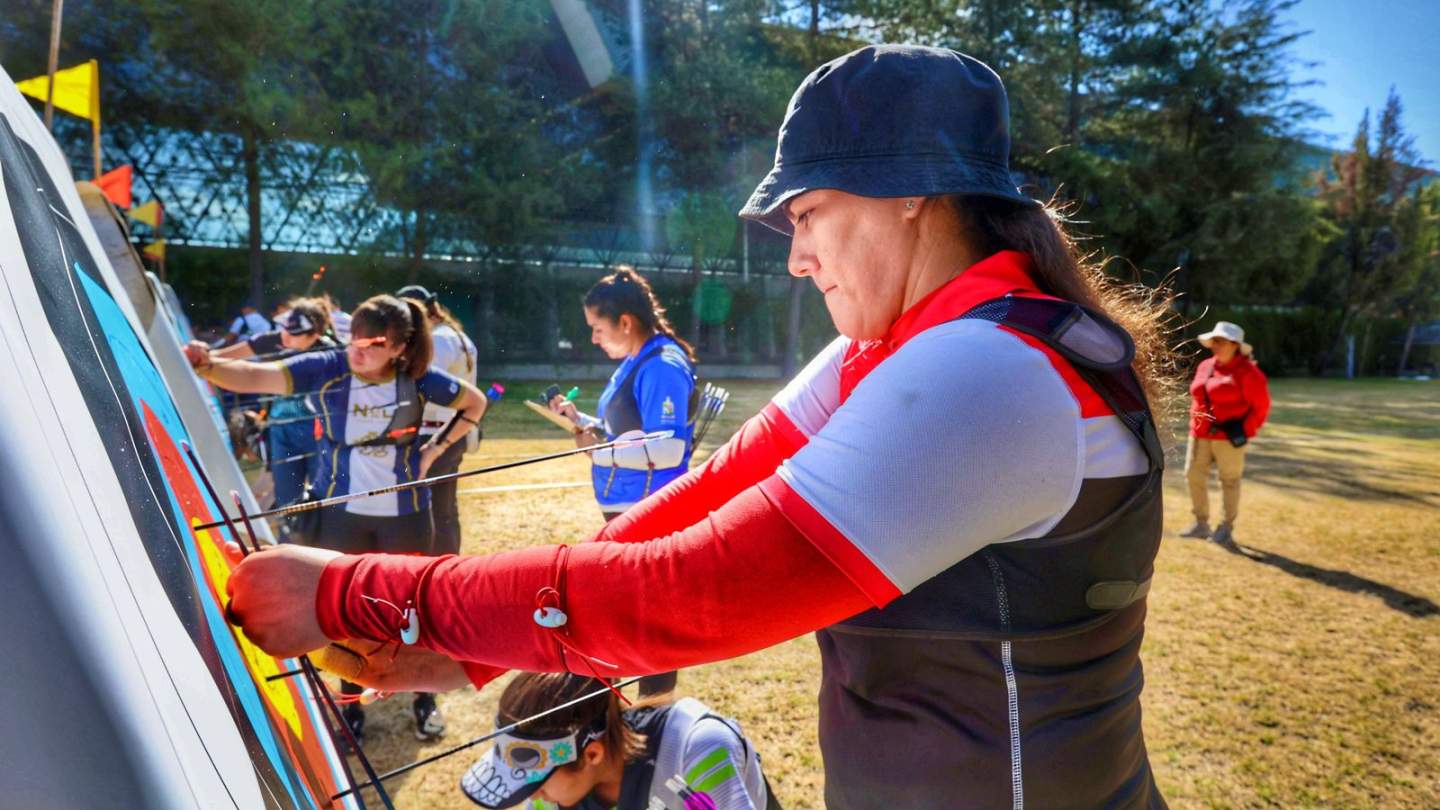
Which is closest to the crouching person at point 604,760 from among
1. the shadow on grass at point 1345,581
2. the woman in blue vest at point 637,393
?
the woman in blue vest at point 637,393

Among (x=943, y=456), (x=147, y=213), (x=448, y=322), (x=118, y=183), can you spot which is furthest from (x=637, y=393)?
(x=147, y=213)

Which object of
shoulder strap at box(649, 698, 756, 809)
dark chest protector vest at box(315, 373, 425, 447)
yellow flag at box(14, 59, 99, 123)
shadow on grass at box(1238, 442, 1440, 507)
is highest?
yellow flag at box(14, 59, 99, 123)

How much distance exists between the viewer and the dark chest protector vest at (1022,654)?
0.91m

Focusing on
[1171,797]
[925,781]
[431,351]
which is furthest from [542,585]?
[1171,797]

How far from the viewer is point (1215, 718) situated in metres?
4.13

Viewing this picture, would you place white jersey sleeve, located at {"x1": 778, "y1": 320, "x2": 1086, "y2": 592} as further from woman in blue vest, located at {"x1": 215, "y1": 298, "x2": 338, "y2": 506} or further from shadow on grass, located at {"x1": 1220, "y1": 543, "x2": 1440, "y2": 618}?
shadow on grass, located at {"x1": 1220, "y1": 543, "x2": 1440, "y2": 618}

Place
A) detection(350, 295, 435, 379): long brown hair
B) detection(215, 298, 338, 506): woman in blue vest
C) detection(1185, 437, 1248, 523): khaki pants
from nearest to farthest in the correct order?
1. detection(350, 295, 435, 379): long brown hair
2. detection(215, 298, 338, 506): woman in blue vest
3. detection(1185, 437, 1248, 523): khaki pants

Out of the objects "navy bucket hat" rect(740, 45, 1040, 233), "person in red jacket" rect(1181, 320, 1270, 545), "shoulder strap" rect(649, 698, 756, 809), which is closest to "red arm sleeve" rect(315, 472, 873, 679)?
"navy bucket hat" rect(740, 45, 1040, 233)

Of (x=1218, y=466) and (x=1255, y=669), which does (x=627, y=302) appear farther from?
(x=1218, y=466)

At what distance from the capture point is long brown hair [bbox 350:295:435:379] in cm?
338

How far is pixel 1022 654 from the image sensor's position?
95 cm

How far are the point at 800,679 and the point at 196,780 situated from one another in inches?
165

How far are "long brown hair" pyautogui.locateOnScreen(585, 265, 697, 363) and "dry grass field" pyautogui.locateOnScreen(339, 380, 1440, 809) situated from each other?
204cm

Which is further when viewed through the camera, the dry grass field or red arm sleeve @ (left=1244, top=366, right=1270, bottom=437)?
red arm sleeve @ (left=1244, top=366, right=1270, bottom=437)
